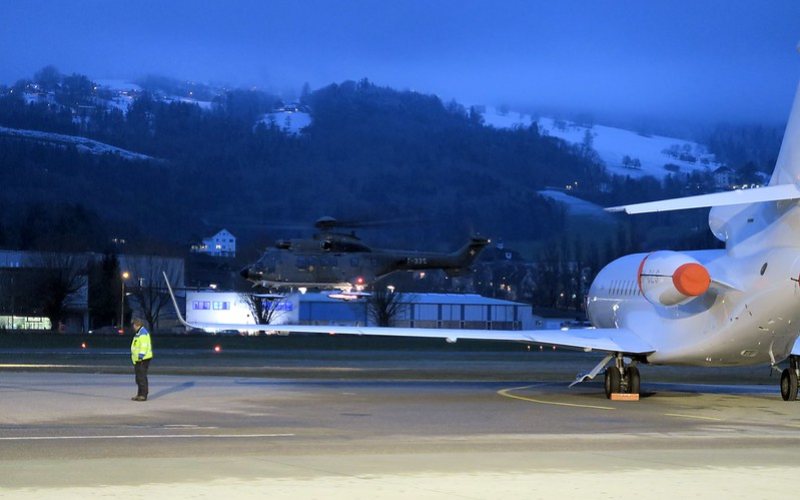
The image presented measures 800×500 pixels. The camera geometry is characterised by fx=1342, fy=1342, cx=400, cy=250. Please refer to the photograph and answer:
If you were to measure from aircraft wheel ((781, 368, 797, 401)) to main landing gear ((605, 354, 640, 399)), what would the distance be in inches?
124

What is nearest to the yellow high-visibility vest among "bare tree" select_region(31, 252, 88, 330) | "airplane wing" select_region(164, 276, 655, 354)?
"airplane wing" select_region(164, 276, 655, 354)

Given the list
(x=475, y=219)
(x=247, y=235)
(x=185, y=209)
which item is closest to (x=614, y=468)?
(x=475, y=219)

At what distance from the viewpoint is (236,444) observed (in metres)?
19.0

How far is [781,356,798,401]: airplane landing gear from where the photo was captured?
29250mm

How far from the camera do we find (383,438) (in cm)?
2027

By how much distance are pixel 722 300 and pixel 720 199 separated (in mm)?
4119

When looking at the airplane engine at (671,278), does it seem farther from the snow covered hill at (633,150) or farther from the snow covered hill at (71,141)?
the snow covered hill at (71,141)

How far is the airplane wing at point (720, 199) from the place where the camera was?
76.0 ft

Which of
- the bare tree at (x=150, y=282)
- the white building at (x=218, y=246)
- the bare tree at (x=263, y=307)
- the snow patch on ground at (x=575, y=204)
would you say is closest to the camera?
the snow patch on ground at (x=575, y=204)

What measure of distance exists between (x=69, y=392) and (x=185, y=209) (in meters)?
97.5

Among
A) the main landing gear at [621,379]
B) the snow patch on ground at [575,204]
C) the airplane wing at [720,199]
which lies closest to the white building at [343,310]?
the snow patch on ground at [575,204]

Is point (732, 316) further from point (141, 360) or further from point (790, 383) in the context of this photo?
point (141, 360)

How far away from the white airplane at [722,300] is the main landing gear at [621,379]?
0.02 meters

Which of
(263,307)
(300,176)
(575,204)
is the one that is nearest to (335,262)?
(263,307)
